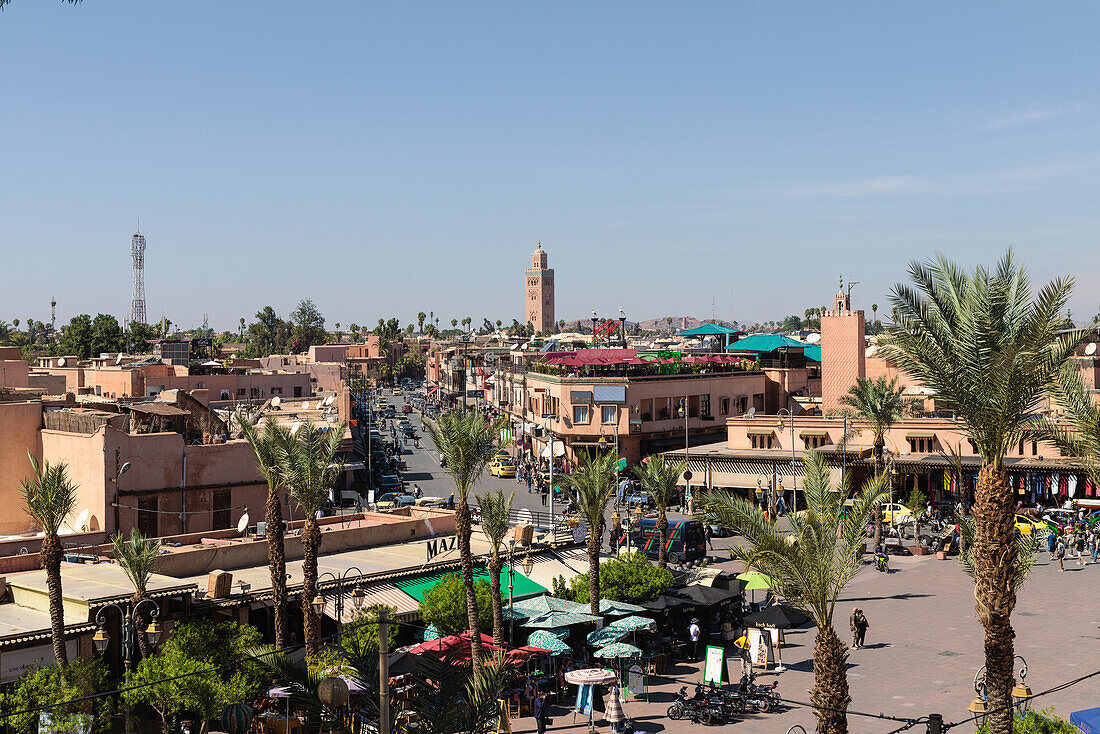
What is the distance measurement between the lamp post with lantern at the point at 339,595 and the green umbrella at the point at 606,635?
522 cm

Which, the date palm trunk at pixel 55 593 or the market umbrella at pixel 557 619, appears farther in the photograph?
the market umbrella at pixel 557 619

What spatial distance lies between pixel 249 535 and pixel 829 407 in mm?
39149

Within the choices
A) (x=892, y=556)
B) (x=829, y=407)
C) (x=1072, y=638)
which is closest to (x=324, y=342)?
(x=829, y=407)

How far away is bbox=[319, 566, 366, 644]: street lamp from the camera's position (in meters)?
21.9

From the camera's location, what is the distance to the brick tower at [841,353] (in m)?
57.5

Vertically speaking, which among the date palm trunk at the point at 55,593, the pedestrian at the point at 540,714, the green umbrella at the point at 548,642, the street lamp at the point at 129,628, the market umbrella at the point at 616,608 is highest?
the date palm trunk at the point at 55,593

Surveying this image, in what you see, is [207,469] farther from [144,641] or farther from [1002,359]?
[1002,359]

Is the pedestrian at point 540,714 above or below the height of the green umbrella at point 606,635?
below

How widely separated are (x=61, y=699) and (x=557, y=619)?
34.9 feet

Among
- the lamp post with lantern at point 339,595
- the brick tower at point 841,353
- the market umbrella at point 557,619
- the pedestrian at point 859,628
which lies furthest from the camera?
the brick tower at point 841,353

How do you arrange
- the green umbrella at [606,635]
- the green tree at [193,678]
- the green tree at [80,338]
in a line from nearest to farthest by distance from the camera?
the green tree at [193,678], the green umbrella at [606,635], the green tree at [80,338]

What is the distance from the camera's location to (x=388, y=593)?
24.0 metres

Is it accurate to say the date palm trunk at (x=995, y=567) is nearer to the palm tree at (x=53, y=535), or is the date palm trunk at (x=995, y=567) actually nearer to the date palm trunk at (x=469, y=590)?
the date palm trunk at (x=469, y=590)

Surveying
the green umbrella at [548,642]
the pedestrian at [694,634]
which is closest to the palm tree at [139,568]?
the green umbrella at [548,642]
